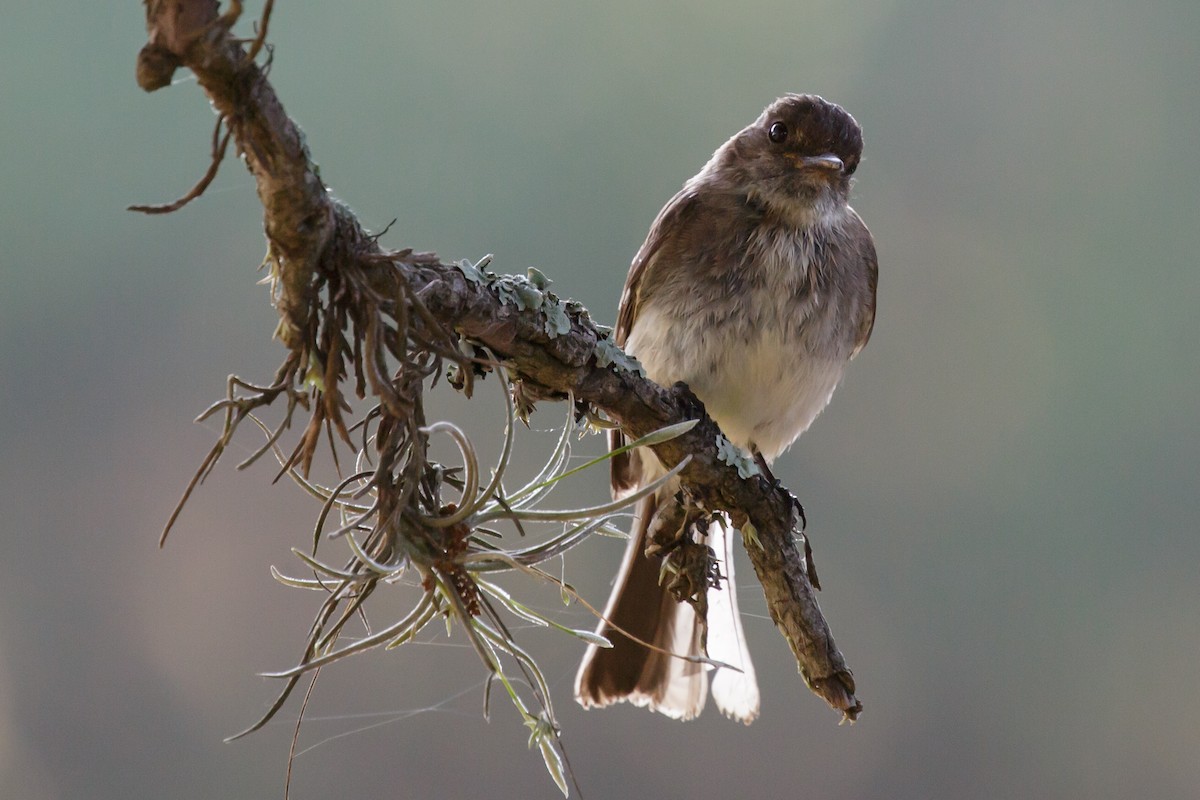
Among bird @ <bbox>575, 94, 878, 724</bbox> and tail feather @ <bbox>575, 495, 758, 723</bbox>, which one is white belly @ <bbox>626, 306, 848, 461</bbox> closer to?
bird @ <bbox>575, 94, 878, 724</bbox>

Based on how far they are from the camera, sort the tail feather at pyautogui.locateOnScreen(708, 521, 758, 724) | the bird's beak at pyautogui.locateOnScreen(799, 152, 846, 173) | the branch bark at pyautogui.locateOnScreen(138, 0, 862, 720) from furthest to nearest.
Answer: the bird's beak at pyautogui.locateOnScreen(799, 152, 846, 173), the tail feather at pyautogui.locateOnScreen(708, 521, 758, 724), the branch bark at pyautogui.locateOnScreen(138, 0, 862, 720)

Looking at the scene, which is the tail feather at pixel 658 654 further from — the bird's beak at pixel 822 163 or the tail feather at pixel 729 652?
the bird's beak at pixel 822 163

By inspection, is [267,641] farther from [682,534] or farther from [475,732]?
[682,534]

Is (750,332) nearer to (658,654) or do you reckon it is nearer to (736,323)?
(736,323)

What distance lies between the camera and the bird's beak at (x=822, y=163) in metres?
2.58

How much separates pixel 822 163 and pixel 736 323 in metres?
0.47

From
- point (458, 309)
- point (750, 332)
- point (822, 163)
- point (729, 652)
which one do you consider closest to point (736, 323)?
point (750, 332)

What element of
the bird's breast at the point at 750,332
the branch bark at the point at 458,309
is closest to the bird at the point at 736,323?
the bird's breast at the point at 750,332

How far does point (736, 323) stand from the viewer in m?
2.39

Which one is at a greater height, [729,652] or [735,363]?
[735,363]

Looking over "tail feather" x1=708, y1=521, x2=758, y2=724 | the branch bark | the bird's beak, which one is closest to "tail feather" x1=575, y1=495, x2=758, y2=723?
"tail feather" x1=708, y1=521, x2=758, y2=724

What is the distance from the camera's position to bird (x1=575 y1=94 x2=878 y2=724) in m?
2.41

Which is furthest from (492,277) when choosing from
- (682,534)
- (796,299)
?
A: (796,299)

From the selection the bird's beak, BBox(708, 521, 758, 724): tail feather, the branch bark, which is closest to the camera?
the branch bark
